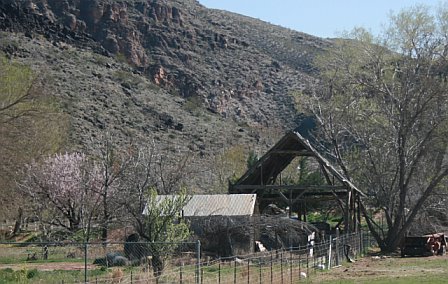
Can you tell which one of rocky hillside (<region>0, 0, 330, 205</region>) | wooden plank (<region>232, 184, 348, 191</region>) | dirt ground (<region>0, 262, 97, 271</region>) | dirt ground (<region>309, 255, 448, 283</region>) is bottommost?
dirt ground (<region>309, 255, 448, 283</region>)

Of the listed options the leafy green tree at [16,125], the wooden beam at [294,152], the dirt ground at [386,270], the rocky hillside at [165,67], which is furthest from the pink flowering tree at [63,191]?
the rocky hillside at [165,67]

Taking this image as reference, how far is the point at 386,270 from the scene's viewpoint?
30.8m

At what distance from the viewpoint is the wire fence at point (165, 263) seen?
22.0 m

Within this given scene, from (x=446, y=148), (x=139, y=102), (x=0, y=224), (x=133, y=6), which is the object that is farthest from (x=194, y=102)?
(x=446, y=148)

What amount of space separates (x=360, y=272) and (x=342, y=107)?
57.9 feet

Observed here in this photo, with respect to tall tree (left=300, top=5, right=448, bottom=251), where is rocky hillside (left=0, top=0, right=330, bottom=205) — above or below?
above

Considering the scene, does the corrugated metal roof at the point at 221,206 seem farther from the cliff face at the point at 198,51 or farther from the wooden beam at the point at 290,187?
the cliff face at the point at 198,51

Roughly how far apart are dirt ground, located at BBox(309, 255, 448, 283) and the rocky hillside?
33045mm

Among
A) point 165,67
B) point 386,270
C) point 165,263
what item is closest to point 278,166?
point 386,270

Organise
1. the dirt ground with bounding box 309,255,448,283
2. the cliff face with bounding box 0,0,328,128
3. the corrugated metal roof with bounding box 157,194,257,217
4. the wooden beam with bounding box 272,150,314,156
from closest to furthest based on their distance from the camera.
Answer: the dirt ground with bounding box 309,255,448,283
the corrugated metal roof with bounding box 157,194,257,217
the wooden beam with bounding box 272,150,314,156
the cliff face with bounding box 0,0,328,128

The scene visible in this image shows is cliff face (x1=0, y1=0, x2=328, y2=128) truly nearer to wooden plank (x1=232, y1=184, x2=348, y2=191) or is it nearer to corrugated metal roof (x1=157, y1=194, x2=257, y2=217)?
wooden plank (x1=232, y1=184, x2=348, y2=191)

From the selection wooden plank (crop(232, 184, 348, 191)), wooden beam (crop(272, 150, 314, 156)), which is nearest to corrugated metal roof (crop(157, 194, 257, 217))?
wooden plank (crop(232, 184, 348, 191))

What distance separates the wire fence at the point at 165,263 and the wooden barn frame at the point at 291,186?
79.3 inches

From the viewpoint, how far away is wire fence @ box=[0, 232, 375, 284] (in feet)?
72.3
